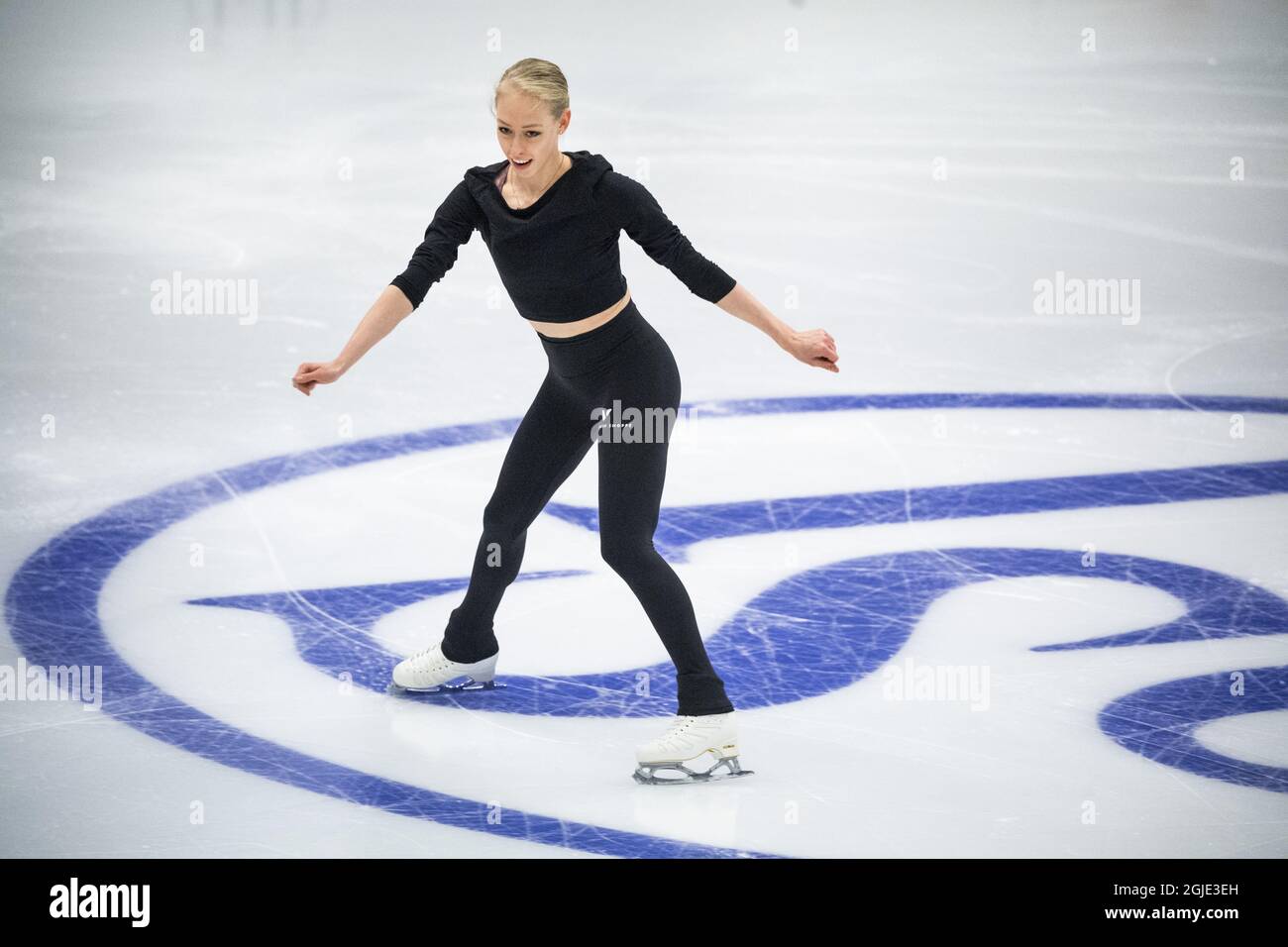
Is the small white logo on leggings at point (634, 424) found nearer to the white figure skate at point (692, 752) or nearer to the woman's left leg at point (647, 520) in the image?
the woman's left leg at point (647, 520)

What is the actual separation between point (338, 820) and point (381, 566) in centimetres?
187

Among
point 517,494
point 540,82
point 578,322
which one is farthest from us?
point 517,494

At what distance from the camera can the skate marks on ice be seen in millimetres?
4180

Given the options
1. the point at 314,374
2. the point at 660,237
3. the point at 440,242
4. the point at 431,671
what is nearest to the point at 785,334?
the point at 660,237

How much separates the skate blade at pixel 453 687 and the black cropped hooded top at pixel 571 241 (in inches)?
43.6

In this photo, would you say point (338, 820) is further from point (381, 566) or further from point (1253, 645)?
point (1253, 645)

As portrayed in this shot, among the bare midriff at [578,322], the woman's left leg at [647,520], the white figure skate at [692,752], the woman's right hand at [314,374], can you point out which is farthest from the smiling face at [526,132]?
the white figure skate at [692,752]

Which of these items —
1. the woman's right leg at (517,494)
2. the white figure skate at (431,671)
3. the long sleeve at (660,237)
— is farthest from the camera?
the white figure skate at (431,671)

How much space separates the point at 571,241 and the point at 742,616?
1.61 m

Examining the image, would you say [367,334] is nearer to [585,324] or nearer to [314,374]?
[314,374]

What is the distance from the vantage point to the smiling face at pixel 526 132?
3918mm

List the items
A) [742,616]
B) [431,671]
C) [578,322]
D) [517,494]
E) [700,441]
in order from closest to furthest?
[578,322] < [517,494] < [431,671] < [742,616] < [700,441]

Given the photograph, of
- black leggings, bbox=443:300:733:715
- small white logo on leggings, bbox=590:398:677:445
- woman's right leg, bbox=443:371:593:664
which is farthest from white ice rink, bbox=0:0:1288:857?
small white logo on leggings, bbox=590:398:677:445

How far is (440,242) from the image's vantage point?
421 centimetres
